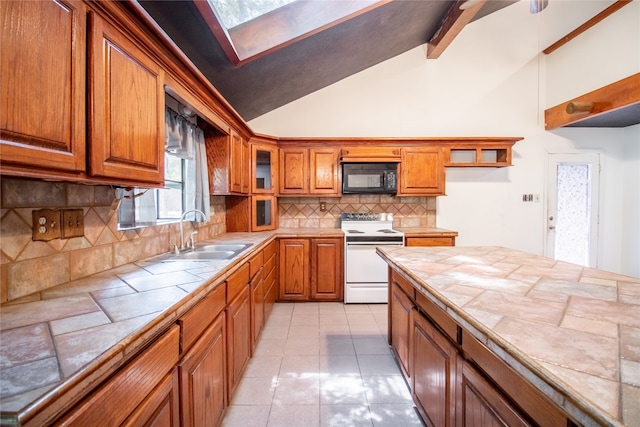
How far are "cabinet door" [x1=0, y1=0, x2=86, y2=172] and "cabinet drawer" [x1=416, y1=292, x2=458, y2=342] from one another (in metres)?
1.53

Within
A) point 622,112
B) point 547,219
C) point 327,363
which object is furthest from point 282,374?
point 622,112

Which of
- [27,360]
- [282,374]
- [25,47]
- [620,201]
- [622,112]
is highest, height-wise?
[622,112]

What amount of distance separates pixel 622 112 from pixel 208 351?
4970 millimetres

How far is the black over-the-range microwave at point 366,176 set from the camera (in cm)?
351

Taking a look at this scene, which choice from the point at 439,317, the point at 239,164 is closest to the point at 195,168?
the point at 239,164

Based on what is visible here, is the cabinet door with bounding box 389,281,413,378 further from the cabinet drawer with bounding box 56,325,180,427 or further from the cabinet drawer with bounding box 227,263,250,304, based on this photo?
the cabinet drawer with bounding box 56,325,180,427

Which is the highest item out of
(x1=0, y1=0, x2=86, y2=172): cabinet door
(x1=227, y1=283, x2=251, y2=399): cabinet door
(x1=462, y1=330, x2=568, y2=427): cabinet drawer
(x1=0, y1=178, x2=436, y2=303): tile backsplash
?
(x1=0, y1=0, x2=86, y2=172): cabinet door

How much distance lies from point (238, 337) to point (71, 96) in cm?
153

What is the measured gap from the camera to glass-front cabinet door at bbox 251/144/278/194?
10.9 feet

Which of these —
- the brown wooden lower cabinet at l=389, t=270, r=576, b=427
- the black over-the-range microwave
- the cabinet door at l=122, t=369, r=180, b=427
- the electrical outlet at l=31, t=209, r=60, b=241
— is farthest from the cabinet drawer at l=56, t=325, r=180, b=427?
the black over-the-range microwave

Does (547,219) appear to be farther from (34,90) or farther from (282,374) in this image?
(34,90)

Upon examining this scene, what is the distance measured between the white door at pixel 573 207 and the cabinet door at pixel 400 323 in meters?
3.36

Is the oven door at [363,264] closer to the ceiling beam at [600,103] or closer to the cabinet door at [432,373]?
the cabinet door at [432,373]

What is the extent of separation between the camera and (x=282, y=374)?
1.99 metres
